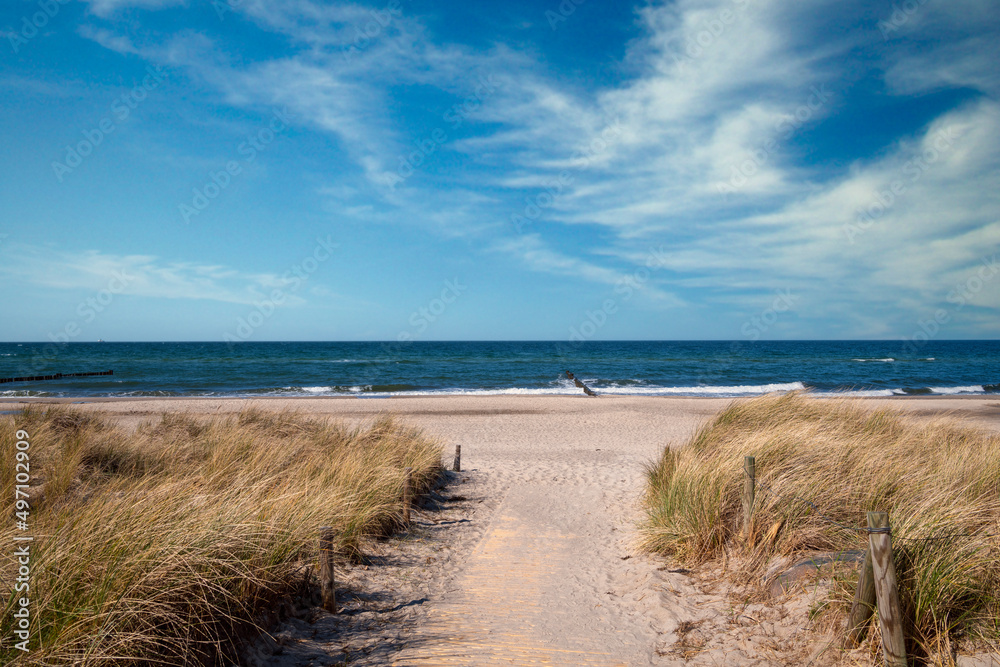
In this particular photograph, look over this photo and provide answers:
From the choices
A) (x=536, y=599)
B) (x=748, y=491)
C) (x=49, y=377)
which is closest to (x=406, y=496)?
(x=536, y=599)

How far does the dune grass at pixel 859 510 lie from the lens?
367cm

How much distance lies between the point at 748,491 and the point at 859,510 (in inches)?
47.2

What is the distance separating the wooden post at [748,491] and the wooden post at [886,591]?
85.7 inches

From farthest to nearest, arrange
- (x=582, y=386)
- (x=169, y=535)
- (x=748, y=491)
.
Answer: (x=582, y=386) < (x=748, y=491) < (x=169, y=535)

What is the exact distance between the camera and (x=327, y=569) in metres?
4.89

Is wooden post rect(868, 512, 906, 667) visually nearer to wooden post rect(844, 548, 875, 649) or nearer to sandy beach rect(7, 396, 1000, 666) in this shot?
wooden post rect(844, 548, 875, 649)

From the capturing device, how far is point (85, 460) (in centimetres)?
778

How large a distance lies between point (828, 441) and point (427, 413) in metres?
17.3

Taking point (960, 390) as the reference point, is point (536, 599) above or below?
below

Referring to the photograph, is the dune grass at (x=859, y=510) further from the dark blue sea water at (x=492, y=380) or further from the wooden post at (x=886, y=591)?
the dark blue sea water at (x=492, y=380)

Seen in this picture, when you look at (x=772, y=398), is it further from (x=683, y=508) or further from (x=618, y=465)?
(x=683, y=508)

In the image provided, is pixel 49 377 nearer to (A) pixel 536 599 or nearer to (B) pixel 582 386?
(B) pixel 582 386

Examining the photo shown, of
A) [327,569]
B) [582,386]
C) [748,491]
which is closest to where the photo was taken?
[327,569]

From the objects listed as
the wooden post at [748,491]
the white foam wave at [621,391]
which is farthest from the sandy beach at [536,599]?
the white foam wave at [621,391]
